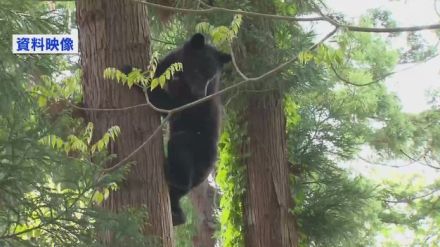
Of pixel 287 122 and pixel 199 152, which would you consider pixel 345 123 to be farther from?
pixel 199 152

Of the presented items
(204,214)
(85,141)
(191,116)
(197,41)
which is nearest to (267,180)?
(191,116)

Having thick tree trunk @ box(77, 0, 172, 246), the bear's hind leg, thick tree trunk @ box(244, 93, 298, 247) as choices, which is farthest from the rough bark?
thick tree trunk @ box(77, 0, 172, 246)

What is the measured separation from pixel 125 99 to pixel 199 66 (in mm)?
1136

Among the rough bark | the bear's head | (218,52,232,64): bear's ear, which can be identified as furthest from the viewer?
the rough bark

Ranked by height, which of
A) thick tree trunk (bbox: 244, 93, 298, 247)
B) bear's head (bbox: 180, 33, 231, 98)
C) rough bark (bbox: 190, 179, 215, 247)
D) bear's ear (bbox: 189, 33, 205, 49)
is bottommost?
rough bark (bbox: 190, 179, 215, 247)

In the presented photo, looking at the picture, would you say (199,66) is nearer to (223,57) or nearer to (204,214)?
(223,57)

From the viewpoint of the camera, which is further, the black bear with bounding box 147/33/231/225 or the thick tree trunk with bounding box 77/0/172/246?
the black bear with bounding box 147/33/231/225

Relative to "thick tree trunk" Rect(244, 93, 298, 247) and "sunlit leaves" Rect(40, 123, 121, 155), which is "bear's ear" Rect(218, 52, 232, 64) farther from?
"sunlit leaves" Rect(40, 123, 121, 155)

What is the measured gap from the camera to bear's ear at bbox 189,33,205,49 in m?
4.37

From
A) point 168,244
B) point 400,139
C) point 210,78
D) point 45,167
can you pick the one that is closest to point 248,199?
point 210,78

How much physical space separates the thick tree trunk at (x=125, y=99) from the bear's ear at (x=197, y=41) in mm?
741

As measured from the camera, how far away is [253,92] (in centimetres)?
518

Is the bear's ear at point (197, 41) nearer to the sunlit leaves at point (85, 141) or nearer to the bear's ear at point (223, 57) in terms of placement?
the bear's ear at point (223, 57)

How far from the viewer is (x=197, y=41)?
4426 mm
